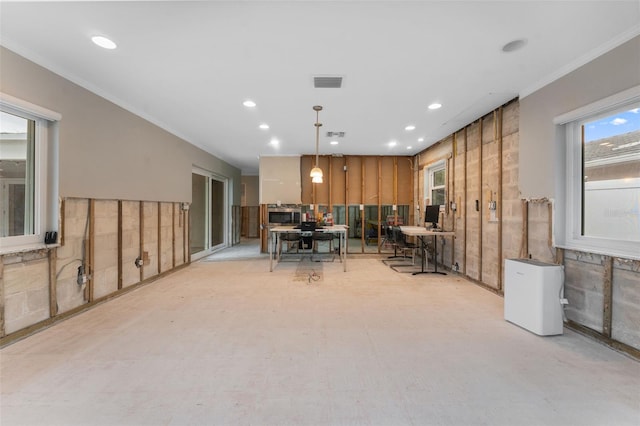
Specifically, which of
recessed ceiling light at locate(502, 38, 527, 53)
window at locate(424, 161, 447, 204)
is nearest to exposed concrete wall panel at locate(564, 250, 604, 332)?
recessed ceiling light at locate(502, 38, 527, 53)

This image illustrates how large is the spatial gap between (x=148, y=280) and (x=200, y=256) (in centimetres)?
224

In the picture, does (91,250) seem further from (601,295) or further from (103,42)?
(601,295)

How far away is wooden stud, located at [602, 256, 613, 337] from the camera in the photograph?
2.43 meters

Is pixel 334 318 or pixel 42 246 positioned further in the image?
pixel 334 318

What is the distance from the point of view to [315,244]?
298 inches

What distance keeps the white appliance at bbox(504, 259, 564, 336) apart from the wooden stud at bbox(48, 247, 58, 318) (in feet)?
16.5

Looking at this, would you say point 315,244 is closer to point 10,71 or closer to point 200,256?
point 200,256

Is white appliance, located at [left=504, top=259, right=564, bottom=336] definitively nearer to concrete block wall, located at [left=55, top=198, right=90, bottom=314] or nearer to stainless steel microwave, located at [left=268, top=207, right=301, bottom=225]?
concrete block wall, located at [left=55, top=198, right=90, bottom=314]

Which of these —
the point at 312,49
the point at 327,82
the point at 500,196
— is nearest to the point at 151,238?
the point at 327,82

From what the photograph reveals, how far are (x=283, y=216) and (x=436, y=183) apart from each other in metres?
4.11

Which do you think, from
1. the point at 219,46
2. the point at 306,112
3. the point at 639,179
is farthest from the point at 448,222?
the point at 219,46

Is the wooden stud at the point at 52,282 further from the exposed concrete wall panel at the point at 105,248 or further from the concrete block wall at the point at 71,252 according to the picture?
the exposed concrete wall panel at the point at 105,248

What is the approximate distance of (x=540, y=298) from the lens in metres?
2.63

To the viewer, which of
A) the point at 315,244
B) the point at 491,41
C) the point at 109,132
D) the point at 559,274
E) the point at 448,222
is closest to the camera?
the point at 491,41
